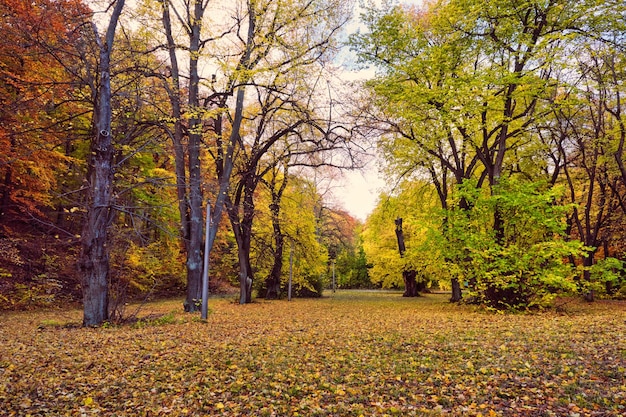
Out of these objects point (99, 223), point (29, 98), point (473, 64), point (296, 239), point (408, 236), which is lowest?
point (99, 223)

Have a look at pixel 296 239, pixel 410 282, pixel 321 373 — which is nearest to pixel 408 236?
pixel 410 282

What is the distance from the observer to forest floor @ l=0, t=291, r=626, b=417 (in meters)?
3.90

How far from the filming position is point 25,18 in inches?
452

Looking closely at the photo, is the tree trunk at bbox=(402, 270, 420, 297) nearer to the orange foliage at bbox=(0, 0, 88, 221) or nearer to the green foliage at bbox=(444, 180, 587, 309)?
the green foliage at bbox=(444, 180, 587, 309)

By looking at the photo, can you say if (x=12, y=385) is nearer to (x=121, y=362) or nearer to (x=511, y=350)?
(x=121, y=362)

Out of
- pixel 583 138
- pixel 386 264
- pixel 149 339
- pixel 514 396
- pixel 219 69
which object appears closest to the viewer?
pixel 514 396

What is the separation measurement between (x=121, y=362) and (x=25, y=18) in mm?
11285

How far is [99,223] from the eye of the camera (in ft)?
29.4

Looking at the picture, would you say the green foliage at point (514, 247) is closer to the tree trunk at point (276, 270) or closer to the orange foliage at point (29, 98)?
the tree trunk at point (276, 270)

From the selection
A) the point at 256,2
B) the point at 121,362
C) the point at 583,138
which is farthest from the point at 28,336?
the point at 583,138

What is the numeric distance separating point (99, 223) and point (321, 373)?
21.5 feet

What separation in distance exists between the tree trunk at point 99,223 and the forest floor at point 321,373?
136 centimetres

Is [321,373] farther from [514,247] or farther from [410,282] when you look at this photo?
[410,282]

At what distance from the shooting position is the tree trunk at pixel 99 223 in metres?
8.89
